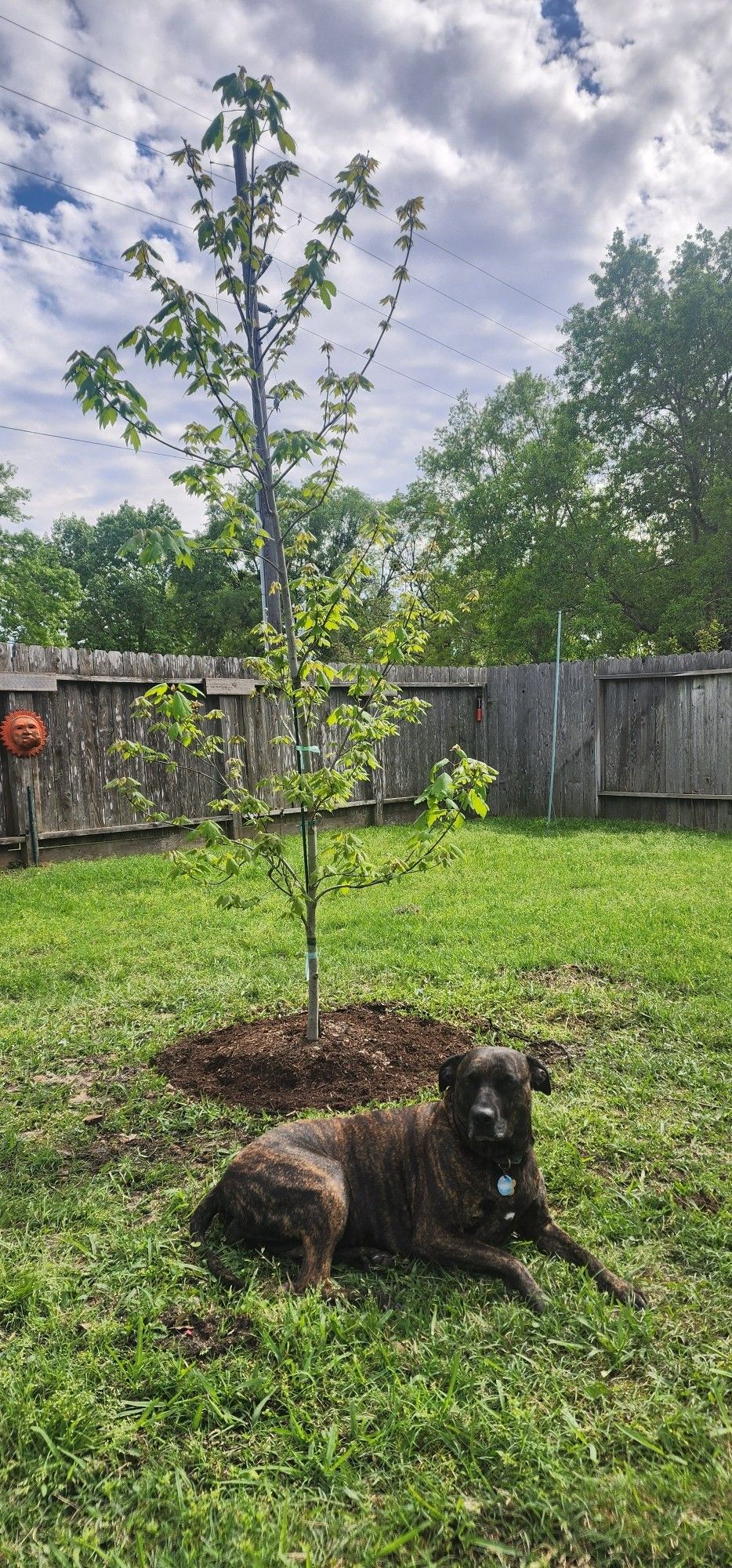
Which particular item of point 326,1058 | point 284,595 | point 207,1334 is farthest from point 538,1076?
point 284,595

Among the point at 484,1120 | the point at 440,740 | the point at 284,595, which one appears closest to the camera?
the point at 484,1120

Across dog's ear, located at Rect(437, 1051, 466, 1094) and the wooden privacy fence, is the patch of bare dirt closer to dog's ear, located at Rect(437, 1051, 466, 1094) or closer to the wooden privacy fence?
dog's ear, located at Rect(437, 1051, 466, 1094)

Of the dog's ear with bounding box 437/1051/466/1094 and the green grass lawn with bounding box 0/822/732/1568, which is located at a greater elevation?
the dog's ear with bounding box 437/1051/466/1094

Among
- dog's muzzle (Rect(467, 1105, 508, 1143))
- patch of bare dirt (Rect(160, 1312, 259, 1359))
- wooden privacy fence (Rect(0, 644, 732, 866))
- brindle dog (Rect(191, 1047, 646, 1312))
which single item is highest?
wooden privacy fence (Rect(0, 644, 732, 866))

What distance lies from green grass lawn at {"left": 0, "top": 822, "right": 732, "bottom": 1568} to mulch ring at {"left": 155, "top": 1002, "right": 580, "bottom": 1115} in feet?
0.54

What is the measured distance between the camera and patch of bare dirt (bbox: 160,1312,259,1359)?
181 cm

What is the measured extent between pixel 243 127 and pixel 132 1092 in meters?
3.62

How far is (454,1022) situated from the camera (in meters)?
3.76

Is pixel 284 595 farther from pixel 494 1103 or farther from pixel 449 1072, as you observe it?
pixel 494 1103

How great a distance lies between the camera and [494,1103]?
1.96 m

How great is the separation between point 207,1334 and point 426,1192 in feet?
2.06

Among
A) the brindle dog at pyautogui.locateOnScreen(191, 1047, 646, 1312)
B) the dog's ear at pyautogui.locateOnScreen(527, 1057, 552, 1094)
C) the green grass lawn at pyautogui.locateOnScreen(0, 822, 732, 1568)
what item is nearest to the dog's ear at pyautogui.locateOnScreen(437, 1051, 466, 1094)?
the brindle dog at pyautogui.locateOnScreen(191, 1047, 646, 1312)

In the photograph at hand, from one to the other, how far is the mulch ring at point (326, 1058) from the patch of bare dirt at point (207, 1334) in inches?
41.8

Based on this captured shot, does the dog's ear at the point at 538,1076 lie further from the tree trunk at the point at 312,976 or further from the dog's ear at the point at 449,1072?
the tree trunk at the point at 312,976
